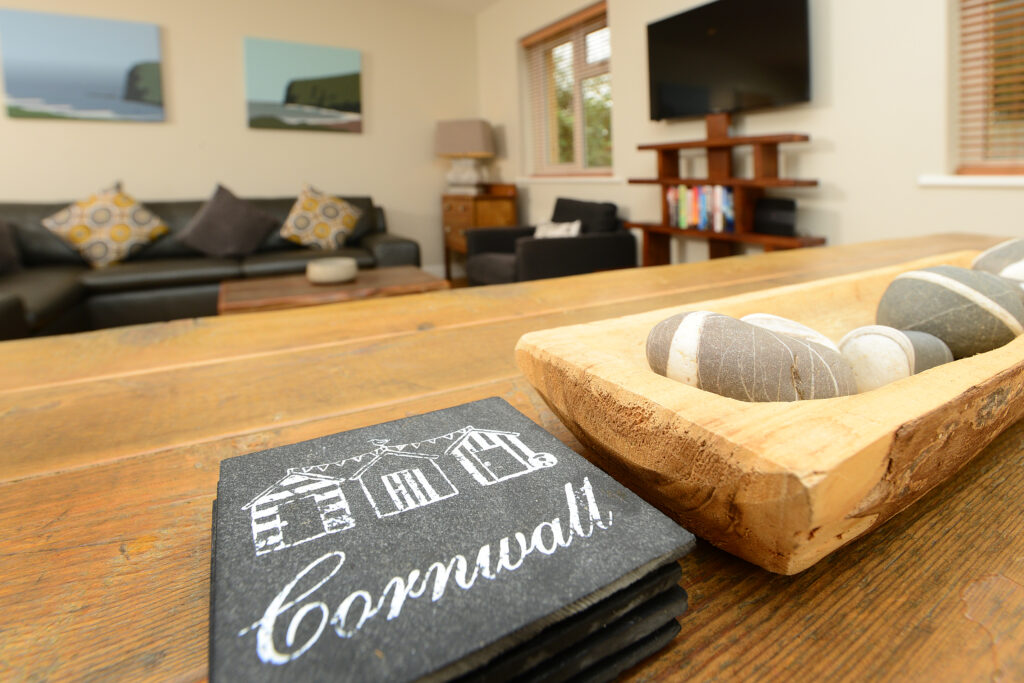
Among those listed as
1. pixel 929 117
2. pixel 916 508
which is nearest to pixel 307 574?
pixel 916 508

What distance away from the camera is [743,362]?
13.6 inches

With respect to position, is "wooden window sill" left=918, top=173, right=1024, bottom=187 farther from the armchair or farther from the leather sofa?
the leather sofa

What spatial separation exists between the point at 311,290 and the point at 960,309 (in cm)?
244

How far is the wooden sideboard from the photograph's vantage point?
500 centimetres

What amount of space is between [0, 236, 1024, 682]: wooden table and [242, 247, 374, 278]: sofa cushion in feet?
9.87

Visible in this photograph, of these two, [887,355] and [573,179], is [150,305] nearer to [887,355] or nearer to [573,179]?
[573,179]

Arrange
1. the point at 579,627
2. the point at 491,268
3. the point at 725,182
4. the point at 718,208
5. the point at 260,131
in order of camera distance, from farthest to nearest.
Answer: the point at 260,131
the point at 491,268
the point at 718,208
the point at 725,182
the point at 579,627

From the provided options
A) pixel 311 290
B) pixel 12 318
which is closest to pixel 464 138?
pixel 311 290

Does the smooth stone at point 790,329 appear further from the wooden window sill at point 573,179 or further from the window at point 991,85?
the wooden window sill at point 573,179

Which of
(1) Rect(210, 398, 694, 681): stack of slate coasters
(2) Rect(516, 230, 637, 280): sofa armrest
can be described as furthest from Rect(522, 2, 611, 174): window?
(1) Rect(210, 398, 694, 681): stack of slate coasters

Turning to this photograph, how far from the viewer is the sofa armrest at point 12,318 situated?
85.9 inches

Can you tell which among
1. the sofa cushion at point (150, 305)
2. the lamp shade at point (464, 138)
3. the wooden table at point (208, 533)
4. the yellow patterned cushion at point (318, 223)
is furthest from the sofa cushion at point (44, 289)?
Result: the lamp shade at point (464, 138)

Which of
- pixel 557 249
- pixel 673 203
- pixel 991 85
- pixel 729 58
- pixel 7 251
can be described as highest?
pixel 729 58

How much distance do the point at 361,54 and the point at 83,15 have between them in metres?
1.90
